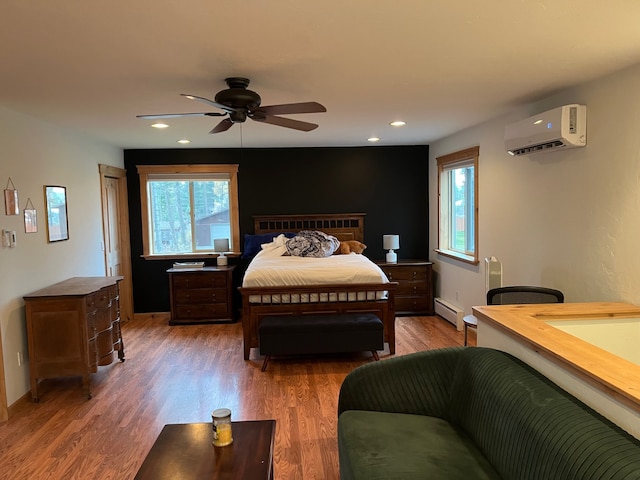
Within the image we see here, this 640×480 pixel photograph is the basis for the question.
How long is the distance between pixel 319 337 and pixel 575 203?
7.76ft

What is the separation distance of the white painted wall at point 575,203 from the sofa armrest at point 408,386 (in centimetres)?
137

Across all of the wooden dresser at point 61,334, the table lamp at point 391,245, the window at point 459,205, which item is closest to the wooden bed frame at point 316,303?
the window at point 459,205

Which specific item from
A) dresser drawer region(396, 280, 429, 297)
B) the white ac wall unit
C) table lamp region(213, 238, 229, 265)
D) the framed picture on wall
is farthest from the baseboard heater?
the framed picture on wall

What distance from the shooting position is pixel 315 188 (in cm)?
624

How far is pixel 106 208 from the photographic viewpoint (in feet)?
17.5

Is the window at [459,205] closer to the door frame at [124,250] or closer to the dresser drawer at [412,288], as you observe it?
the dresser drawer at [412,288]

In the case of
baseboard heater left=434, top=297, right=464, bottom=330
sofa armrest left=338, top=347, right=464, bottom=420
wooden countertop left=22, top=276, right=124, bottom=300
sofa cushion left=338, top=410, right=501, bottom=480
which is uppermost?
wooden countertop left=22, top=276, right=124, bottom=300

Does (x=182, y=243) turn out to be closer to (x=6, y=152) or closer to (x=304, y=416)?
(x=6, y=152)

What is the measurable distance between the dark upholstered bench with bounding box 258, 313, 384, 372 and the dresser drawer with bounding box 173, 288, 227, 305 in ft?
5.93

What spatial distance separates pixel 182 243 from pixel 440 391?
189 inches

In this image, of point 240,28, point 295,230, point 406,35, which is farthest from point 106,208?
point 406,35

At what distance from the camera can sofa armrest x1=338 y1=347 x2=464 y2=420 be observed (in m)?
2.29

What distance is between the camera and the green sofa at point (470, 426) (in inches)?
56.0

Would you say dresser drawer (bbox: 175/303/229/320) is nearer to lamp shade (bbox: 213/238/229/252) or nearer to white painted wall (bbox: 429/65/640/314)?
lamp shade (bbox: 213/238/229/252)
